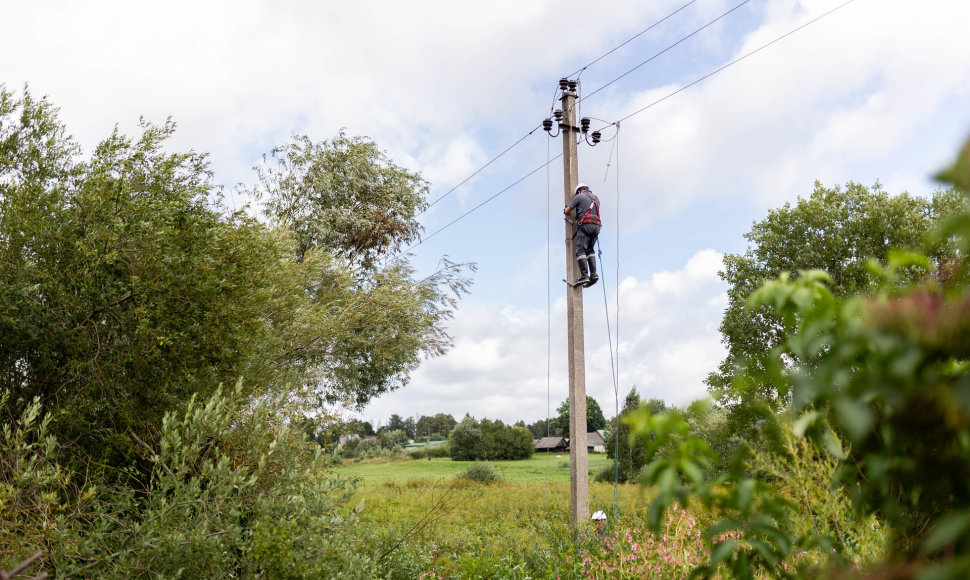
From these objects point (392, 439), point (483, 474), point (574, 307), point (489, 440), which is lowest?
point (483, 474)

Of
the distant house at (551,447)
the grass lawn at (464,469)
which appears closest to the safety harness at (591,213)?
the grass lawn at (464,469)

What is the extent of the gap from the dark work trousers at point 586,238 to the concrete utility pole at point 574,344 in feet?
0.58

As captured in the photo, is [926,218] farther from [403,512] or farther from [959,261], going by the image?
[959,261]

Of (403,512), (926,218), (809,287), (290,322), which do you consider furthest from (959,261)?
(926,218)

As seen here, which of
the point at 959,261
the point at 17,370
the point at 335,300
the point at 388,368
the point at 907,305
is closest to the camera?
the point at 907,305

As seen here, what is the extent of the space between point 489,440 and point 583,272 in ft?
90.7

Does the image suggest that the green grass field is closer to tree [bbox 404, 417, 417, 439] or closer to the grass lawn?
the grass lawn

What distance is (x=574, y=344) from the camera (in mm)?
9477

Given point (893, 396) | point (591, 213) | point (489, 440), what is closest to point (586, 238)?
point (591, 213)

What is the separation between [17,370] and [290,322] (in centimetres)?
502

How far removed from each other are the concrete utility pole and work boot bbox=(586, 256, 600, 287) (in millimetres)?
181

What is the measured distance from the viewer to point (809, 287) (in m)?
1.46

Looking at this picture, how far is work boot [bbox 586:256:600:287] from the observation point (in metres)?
9.77

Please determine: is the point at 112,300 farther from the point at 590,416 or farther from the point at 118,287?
the point at 590,416
